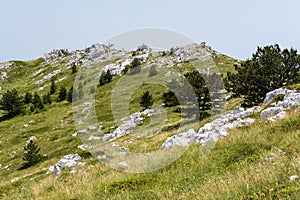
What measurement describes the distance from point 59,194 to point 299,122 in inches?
408

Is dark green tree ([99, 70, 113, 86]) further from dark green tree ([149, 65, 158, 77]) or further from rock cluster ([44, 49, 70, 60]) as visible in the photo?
rock cluster ([44, 49, 70, 60])

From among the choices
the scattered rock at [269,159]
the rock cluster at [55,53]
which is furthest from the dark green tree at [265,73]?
the rock cluster at [55,53]

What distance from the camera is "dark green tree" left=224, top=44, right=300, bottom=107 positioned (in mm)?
32719

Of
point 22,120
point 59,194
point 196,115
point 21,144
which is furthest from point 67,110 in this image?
point 59,194

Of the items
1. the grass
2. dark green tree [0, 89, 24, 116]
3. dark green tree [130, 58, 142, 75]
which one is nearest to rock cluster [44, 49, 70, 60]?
dark green tree [130, 58, 142, 75]

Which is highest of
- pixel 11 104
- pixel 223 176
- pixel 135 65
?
pixel 135 65

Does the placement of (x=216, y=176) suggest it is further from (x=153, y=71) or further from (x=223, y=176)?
(x=153, y=71)

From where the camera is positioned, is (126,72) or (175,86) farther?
(126,72)

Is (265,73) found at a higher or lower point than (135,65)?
lower

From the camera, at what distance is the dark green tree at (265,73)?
107 ft

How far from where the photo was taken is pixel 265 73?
33219mm

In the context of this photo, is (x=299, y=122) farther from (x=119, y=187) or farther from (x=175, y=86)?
(x=175, y=86)

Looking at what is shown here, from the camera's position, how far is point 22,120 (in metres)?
66.8

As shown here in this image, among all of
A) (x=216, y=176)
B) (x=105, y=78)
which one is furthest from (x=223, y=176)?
(x=105, y=78)
